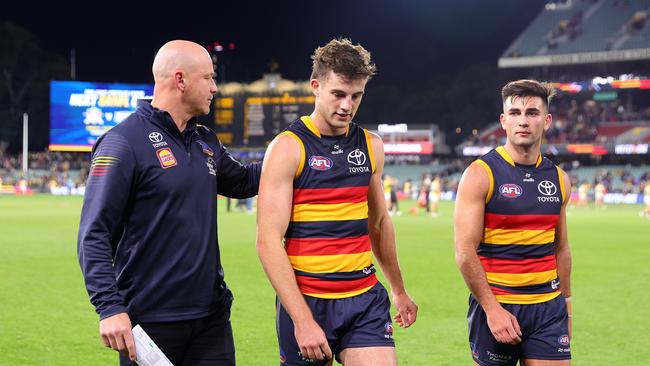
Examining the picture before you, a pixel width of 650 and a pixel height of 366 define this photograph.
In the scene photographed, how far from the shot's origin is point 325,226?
4.38 metres

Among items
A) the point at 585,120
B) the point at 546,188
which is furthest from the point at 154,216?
the point at 585,120

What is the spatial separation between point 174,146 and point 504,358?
7.80 feet

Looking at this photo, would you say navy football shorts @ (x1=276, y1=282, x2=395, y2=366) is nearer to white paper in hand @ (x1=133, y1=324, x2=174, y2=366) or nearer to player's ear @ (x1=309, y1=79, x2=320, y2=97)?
white paper in hand @ (x1=133, y1=324, x2=174, y2=366)

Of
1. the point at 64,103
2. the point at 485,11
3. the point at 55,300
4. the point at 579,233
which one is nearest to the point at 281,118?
the point at 64,103

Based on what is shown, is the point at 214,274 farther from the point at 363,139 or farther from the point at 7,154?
the point at 7,154

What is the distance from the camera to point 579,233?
83.3 ft

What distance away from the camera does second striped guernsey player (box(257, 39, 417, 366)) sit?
432 centimetres

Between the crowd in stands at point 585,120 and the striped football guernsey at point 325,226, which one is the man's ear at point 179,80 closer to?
the striped football guernsey at point 325,226

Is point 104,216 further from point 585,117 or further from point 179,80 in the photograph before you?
point 585,117

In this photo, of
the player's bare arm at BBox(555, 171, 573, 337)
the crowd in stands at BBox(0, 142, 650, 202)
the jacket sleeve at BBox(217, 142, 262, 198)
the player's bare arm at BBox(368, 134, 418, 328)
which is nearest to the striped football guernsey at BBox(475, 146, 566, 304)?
the player's bare arm at BBox(555, 171, 573, 337)

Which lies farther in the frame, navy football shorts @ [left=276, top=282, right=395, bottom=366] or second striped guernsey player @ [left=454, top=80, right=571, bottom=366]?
second striped guernsey player @ [left=454, top=80, right=571, bottom=366]

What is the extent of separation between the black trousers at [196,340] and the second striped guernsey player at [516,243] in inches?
59.1

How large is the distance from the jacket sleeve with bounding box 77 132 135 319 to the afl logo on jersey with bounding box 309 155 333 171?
3.16 feet

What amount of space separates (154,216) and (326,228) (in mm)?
917
